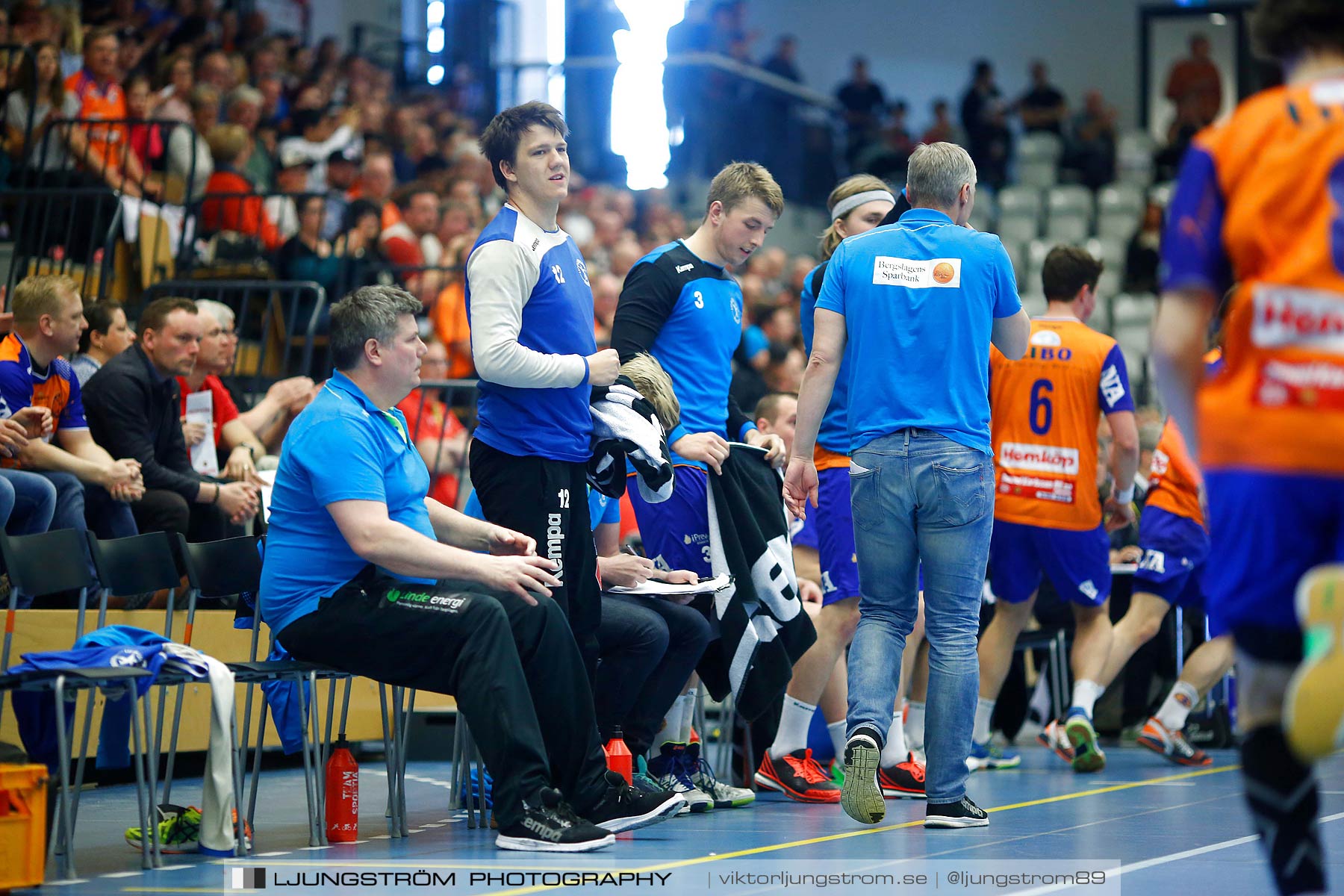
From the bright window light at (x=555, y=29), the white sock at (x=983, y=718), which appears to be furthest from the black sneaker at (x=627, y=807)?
the bright window light at (x=555, y=29)

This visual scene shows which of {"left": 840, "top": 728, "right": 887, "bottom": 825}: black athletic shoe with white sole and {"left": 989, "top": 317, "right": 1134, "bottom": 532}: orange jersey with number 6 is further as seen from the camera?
{"left": 989, "top": 317, "right": 1134, "bottom": 532}: orange jersey with number 6

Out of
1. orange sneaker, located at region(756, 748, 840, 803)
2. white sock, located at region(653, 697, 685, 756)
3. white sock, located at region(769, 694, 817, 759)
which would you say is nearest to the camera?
white sock, located at region(653, 697, 685, 756)

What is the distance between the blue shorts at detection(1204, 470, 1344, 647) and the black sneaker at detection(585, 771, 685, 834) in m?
2.26

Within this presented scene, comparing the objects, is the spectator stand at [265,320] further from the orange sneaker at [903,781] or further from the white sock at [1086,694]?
the white sock at [1086,694]

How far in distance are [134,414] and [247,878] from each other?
283 centimetres

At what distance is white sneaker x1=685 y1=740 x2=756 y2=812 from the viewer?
5141 mm

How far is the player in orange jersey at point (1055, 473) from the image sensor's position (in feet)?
20.2

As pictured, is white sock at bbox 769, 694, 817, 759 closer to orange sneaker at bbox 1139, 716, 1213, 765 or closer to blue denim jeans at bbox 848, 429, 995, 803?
blue denim jeans at bbox 848, 429, 995, 803

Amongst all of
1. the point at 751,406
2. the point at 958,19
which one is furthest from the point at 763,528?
the point at 958,19

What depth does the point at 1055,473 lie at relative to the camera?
6176 mm

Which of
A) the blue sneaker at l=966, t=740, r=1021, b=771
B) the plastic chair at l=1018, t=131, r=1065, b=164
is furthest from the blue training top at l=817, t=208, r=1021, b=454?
the plastic chair at l=1018, t=131, r=1065, b=164

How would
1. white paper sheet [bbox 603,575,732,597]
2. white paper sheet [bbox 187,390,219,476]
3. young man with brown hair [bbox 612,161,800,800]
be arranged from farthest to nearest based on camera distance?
white paper sheet [bbox 187,390,219,476]
young man with brown hair [bbox 612,161,800,800]
white paper sheet [bbox 603,575,732,597]

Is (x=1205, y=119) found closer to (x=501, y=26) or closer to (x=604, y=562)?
(x=501, y=26)

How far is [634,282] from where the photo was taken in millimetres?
5078
